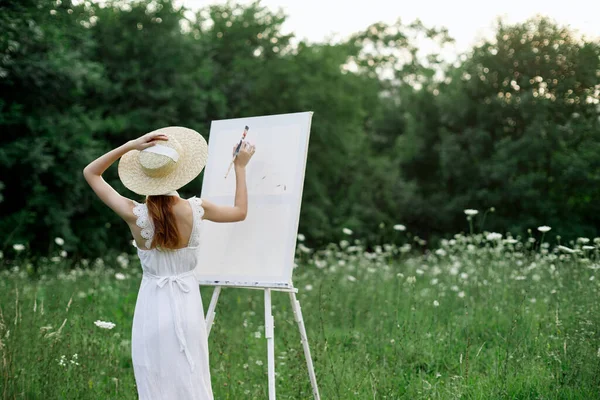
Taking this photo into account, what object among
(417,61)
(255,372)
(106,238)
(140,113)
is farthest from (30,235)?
(417,61)

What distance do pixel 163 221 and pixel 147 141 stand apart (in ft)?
1.39

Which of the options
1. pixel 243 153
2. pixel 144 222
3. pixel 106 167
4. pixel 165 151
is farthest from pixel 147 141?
pixel 243 153

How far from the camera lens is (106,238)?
645 inches

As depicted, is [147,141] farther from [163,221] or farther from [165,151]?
[163,221]

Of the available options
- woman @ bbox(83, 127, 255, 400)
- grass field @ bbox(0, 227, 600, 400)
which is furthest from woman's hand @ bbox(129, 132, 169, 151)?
grass field @ bbox(0, 227, 600, 400)

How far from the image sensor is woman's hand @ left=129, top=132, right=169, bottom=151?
129 inches

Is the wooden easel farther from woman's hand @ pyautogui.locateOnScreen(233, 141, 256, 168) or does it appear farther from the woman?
woman's hand @ pyautogui.locateOnScreen(233, 141, 256, 168)

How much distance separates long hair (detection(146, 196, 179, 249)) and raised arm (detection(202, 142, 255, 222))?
208 mm

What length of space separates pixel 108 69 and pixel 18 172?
5787 mm

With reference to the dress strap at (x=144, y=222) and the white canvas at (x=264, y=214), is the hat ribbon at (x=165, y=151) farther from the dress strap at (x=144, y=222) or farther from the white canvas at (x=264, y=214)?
the white canvas at (x=264, y=214)

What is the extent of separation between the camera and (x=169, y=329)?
10.9 feet

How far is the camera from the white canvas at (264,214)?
158 inches

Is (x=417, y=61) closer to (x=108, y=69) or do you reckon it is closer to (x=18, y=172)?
(x=108, y=69)

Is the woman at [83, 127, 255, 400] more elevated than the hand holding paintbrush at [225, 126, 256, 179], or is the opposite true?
the hand holding paintbrush at [225, 126, 256, 179]
